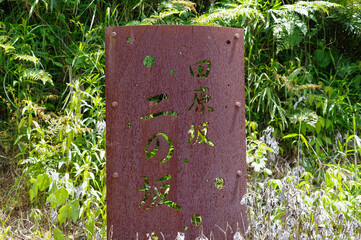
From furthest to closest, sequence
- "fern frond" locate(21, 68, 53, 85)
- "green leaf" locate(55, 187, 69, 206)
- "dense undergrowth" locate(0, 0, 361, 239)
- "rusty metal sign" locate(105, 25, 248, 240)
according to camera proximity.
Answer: "fern frond" locate(21, 68, 53, 85) → "dense undergrowth" locate(0, 0, 361, 239) → "green leaf" locate(55, 187, 69, 206) → "rusty metal sign" locate(105, 25, 248, 240)

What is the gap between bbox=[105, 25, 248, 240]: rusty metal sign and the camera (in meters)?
2.54

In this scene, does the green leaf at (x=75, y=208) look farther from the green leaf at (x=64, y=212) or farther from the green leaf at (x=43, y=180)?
the green leaf at (x=43, y=180)

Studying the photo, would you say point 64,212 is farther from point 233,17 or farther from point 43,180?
point 233,17

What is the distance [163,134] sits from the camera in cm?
257

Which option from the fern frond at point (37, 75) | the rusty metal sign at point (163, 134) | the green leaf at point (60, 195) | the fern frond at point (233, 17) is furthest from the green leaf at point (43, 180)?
the fern frond at point (233, 17)

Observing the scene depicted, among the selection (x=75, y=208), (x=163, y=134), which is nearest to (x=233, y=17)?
(x=163, y=134)

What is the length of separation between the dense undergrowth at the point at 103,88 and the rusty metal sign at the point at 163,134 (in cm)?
43

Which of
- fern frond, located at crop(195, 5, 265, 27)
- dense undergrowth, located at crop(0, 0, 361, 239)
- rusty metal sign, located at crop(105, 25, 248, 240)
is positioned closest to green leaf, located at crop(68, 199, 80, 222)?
dense undergrowth, located at crop(0, 0, 361, 239)

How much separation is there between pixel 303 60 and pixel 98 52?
1.88 m

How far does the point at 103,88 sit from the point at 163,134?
5.04 feet

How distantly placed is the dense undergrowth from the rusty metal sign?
0.43 meters

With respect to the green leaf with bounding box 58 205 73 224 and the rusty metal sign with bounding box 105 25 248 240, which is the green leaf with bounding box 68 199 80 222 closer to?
the green leaf with bounding box 58 205 73 224

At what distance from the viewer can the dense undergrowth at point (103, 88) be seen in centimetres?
324

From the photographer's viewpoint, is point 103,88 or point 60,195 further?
point 103,88
